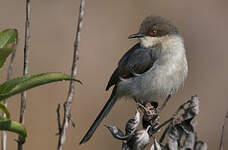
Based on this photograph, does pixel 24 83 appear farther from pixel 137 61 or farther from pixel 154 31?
pixel 154 31

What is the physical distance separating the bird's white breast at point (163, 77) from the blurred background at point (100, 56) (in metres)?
3.07

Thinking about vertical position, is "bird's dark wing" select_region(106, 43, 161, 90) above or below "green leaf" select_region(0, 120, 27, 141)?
below

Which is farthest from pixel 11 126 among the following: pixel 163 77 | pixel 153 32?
pixel 153 32

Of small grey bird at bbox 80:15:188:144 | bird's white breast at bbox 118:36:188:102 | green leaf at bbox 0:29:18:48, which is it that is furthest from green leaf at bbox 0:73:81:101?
bird's white breast at bbox 118:36:188:102

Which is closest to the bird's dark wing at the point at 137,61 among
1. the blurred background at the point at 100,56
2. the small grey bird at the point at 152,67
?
the small grey bird at the point at 152,67

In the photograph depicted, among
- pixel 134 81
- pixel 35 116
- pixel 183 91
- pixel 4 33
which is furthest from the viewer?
pixel 183 91

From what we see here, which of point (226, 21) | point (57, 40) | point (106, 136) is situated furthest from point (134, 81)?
point (226, 21)

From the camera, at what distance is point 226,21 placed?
1179 centimetres

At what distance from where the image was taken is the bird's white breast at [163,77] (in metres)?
5.94

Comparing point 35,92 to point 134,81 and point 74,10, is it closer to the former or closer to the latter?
point 74,10

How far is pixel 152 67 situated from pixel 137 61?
0.23 metres

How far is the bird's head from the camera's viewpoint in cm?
630

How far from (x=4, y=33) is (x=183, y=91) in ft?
24.2

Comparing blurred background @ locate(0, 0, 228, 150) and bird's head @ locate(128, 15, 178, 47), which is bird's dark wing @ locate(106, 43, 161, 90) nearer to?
bird's head @ locate(128, 15, 178, 47)
